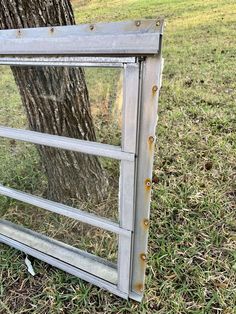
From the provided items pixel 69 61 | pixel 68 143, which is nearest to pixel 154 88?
pixel 69 61

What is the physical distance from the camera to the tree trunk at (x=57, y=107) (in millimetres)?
1548

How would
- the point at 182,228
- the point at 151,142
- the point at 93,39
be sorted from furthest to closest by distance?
the point at 182,228
the point at 151,142
the point at 93,39

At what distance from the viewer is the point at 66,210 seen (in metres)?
1.65

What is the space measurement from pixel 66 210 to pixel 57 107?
1.68 ft

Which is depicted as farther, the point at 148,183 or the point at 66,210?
the point at 66,210

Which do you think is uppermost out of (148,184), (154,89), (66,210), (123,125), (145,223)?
(154,89)

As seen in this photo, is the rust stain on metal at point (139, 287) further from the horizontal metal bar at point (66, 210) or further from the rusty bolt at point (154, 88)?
the rusty bolt at point (154, 88)

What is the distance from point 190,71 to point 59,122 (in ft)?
9.61

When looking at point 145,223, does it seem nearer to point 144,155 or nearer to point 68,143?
point 144,155

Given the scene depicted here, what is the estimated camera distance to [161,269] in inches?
71.8

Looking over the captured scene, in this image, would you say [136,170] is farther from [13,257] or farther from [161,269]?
[13,257]

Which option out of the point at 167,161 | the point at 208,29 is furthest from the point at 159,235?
the point at 208,29

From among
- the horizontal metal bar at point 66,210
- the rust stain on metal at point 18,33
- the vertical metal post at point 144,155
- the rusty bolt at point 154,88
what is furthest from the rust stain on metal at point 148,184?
the rust stain on metal at point 18,33

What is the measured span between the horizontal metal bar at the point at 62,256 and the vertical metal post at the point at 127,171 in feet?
0.30
